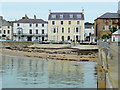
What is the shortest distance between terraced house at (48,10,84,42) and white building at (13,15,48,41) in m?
4.76

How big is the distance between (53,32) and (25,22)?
1048 cm

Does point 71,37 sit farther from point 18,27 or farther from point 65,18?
point 18,27

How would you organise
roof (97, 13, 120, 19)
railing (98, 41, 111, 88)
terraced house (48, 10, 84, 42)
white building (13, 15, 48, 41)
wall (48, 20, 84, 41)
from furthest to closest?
white building (13, 15, 48, 41) < roof (97, 13, 120, 19) < terraced house (48, 10, 84, 42) < wall (48, 20, 84, 41) < railing (98, 41, 111, 88)

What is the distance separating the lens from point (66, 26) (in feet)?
246

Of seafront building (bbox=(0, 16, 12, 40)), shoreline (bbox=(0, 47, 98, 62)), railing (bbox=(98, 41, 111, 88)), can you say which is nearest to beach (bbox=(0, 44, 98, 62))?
shoreline (bbox=(0, 47, 98, 62))

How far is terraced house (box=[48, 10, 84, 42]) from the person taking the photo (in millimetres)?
73938

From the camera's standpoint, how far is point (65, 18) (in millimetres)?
75125

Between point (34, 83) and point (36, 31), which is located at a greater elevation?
point (36, 31)

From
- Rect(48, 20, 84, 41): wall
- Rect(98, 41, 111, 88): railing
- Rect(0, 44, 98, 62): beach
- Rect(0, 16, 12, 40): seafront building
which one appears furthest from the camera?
Rect(0, 16, 12, 40): seafront building

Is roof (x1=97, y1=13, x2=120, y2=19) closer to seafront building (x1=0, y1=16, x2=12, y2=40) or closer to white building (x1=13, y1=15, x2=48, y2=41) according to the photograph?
white building (x1=13, y1=15, x2=48, y2=41)

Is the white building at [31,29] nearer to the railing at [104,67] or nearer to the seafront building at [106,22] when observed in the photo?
the seafront building at [106,22]

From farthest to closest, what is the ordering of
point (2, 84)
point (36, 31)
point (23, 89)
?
1. point (36, 31)
2. point (2, 84)
3. point (23, 89)

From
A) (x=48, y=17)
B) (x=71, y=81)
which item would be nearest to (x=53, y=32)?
(x=48, y=17)

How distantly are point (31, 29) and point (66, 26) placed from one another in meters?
11.3
